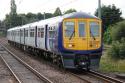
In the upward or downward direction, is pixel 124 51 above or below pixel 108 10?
below

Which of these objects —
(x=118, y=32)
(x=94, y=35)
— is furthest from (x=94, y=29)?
(x=118, y=32)

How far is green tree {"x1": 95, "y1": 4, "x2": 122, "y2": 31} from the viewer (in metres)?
66.6

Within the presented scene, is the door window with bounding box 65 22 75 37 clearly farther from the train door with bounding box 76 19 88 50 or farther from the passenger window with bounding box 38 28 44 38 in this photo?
the passenger window with bounding box 38 28 44 38

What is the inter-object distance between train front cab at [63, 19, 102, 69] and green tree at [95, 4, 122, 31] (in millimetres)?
48028

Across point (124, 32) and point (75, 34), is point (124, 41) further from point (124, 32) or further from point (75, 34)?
point (124, 32)

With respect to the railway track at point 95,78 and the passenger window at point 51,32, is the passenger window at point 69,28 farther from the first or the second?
the railway track at point 95,78

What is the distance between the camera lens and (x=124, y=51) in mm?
26953

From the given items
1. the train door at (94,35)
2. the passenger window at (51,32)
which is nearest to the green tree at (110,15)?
the passenger window at (51,32)

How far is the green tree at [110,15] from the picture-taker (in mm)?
66625

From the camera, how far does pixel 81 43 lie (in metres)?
17.8

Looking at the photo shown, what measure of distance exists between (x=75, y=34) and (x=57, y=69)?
2709 mm

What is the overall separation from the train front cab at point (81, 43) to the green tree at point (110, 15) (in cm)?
4803

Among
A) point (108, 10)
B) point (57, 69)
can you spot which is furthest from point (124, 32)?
point (57, 69)

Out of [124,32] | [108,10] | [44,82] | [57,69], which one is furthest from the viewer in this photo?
[108,10]
